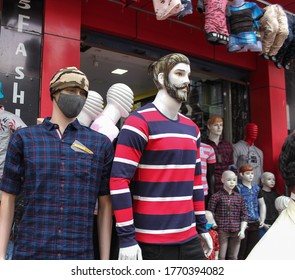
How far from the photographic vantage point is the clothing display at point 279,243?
1318 mm

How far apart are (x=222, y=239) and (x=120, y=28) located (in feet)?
9.89

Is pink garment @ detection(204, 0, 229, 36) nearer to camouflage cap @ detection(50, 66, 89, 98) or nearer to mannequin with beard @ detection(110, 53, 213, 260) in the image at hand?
mannequin with beard @ detection(110, 53, 213, 260)

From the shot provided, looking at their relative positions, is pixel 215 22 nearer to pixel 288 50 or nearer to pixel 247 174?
pixel 288 50

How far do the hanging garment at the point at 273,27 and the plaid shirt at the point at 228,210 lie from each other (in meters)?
1.83

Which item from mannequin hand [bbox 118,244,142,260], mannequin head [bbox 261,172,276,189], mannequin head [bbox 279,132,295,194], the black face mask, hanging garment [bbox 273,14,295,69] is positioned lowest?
mannequin hand [bbox 118,244,142,260]

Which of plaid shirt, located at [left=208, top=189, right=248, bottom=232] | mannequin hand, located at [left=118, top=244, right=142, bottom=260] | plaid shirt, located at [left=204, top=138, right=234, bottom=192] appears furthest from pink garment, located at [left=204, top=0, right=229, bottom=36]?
mannequin hand, located at [left=118, top=244, right=142, bottom=260]

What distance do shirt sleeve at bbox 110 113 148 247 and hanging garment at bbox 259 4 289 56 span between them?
3.00 m

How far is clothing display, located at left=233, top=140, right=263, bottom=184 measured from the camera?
5.42 meters

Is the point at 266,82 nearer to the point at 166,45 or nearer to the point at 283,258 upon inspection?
the point at 166,45

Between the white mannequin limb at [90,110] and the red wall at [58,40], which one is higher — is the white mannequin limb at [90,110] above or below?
below

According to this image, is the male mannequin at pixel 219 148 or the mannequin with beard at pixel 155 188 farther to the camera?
the male mannequin at pixel 219 148

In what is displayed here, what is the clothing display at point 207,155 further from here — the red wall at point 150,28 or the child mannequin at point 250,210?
the red wall at point 150,28

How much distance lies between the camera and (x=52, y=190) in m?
1.62

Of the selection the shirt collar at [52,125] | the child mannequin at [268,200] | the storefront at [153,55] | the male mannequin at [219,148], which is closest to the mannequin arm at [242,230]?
the male mannequin at [219,148]
